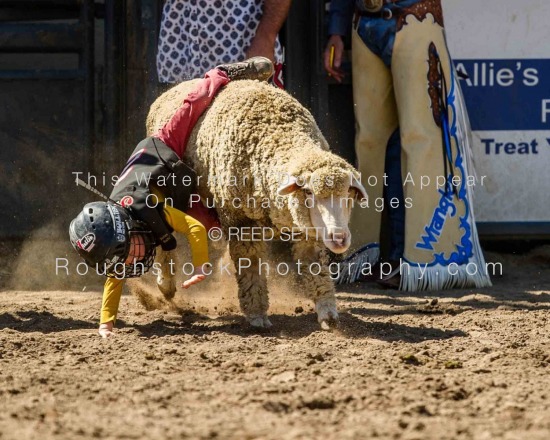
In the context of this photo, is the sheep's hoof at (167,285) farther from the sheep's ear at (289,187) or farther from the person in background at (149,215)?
the sheep's ear at (289,187)

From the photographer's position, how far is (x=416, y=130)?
6965 millimetres

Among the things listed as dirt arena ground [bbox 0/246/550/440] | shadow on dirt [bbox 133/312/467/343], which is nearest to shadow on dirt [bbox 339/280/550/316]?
dirt arena ground [bbox 0/246/550/440]

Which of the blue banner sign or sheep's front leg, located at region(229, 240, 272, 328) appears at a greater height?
the blue banner sign

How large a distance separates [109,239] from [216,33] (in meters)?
2.04

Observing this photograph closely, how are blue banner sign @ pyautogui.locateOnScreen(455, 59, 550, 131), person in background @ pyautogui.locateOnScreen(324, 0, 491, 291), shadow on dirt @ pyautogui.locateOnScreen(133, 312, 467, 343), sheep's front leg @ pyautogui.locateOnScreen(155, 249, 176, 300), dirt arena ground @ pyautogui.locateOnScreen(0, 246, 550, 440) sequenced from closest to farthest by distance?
dirt arena ground @ pyautogui.locateOnScreen(0, 246, 550, 440), shadow on dirt @ pyautogui.locateOnScreen(133, 312, 467, 343), sheep's front leg @ pyautogui.locateOnScreen(155, 249, 176, 300), person in background @ pyautogui.locateOnScreen(324, 0, 491, 291), blue banner sign @ pyautogui.locateOnScreen(455, 59, 550, 131)

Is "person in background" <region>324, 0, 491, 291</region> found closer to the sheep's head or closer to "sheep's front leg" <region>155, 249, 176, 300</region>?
"sheep's front leg" <region>155, 249, 176, 300</region>

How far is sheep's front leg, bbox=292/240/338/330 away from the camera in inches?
210

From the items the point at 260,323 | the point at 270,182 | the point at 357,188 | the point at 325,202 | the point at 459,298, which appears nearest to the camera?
the point at 325,202

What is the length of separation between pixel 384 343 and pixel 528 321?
101 centimetres

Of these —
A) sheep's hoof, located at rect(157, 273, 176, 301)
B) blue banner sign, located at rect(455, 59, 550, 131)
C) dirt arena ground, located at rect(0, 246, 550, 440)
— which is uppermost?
blue banner sign, located at rect(455, 59, 550, 131)

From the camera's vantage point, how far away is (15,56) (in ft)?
28.4

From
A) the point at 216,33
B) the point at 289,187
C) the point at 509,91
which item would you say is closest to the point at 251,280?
the point at 289,187

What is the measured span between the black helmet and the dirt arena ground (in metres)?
0.36

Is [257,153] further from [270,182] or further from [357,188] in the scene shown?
[357,188]
